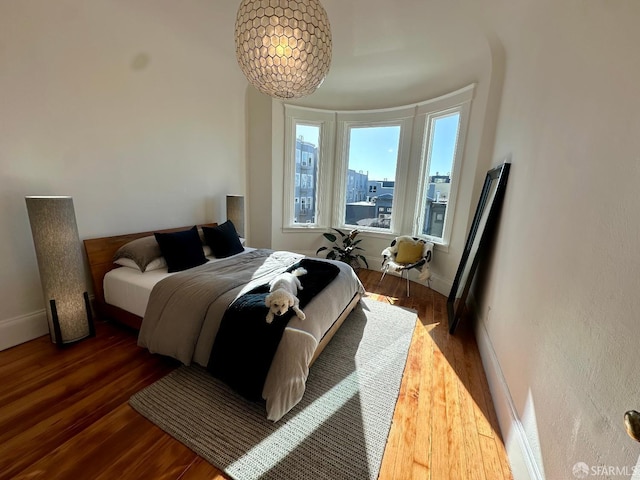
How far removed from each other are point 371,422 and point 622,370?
1211 millimetres

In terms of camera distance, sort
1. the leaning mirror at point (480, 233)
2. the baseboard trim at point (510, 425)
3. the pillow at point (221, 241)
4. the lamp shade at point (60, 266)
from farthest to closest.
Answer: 1. the pillow at point (221, 241)
2. the leaning mirror at point (480, 233)
3. the lamp shade at point (60, 266)
4. the baseboard trim at point (510, 425)

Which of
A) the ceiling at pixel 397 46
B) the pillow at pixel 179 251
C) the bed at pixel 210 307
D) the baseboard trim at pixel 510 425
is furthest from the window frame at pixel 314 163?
the baseboard trim at pixel 510 425

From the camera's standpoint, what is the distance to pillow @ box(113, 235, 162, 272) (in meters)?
2.38

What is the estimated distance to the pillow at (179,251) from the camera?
2445mm

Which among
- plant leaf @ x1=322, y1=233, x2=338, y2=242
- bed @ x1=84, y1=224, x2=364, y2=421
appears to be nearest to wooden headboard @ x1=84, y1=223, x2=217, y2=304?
bed @ x1=84, y1=224, x2=364, y2=421

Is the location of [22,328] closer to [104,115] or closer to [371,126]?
[104,115]

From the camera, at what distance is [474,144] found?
10.4ft

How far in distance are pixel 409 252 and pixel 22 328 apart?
13.1 feet

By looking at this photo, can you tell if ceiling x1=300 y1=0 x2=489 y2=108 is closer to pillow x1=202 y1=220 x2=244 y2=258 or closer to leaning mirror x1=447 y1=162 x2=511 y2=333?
leaning mirror x1=447 y1=162 x2=511 y2=333

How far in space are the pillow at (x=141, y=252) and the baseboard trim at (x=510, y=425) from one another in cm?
289

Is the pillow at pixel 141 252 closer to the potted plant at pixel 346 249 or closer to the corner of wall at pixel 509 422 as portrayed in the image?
the potted plant at pixel 346 249

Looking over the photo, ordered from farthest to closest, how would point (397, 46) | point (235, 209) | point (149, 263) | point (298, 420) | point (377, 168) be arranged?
point (377, 168), point (235, 209), point (397, 46), point (149, 263), point (298, 420)

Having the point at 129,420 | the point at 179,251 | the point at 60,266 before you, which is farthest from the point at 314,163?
the point at 129,420

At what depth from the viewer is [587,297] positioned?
0.99 meters
